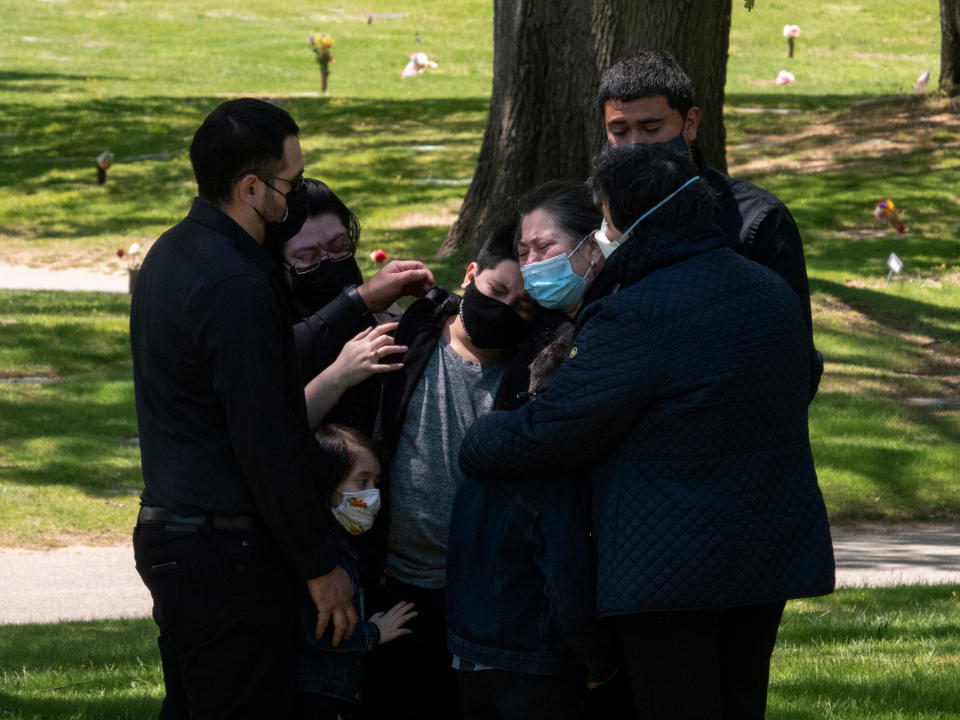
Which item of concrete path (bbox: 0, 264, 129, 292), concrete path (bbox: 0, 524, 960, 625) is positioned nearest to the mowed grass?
concrete path (bbox: 0, 524, 960, 625)

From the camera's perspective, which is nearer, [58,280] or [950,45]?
A: [58,280]

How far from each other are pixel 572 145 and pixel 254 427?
275 inches

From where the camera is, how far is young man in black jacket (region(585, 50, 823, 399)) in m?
3.77

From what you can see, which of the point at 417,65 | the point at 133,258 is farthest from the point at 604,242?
the point at 417,65

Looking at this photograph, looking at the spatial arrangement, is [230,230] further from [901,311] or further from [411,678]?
[901,311]

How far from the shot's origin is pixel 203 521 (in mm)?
3135

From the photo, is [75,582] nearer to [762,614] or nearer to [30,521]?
[30,521]

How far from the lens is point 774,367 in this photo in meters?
2.88

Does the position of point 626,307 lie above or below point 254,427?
above

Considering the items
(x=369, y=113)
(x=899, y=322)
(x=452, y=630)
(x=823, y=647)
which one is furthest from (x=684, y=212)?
(x=369, y=113)

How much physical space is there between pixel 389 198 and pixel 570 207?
16103 mm

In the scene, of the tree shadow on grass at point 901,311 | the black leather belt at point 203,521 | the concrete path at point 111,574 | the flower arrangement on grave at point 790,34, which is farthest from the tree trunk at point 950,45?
the flower arrangement on grave at point 790,34

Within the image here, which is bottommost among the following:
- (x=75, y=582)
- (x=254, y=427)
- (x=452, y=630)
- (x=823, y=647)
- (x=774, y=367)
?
(x=75, y=582)

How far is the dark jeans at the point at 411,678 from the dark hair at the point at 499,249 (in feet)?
2.96
